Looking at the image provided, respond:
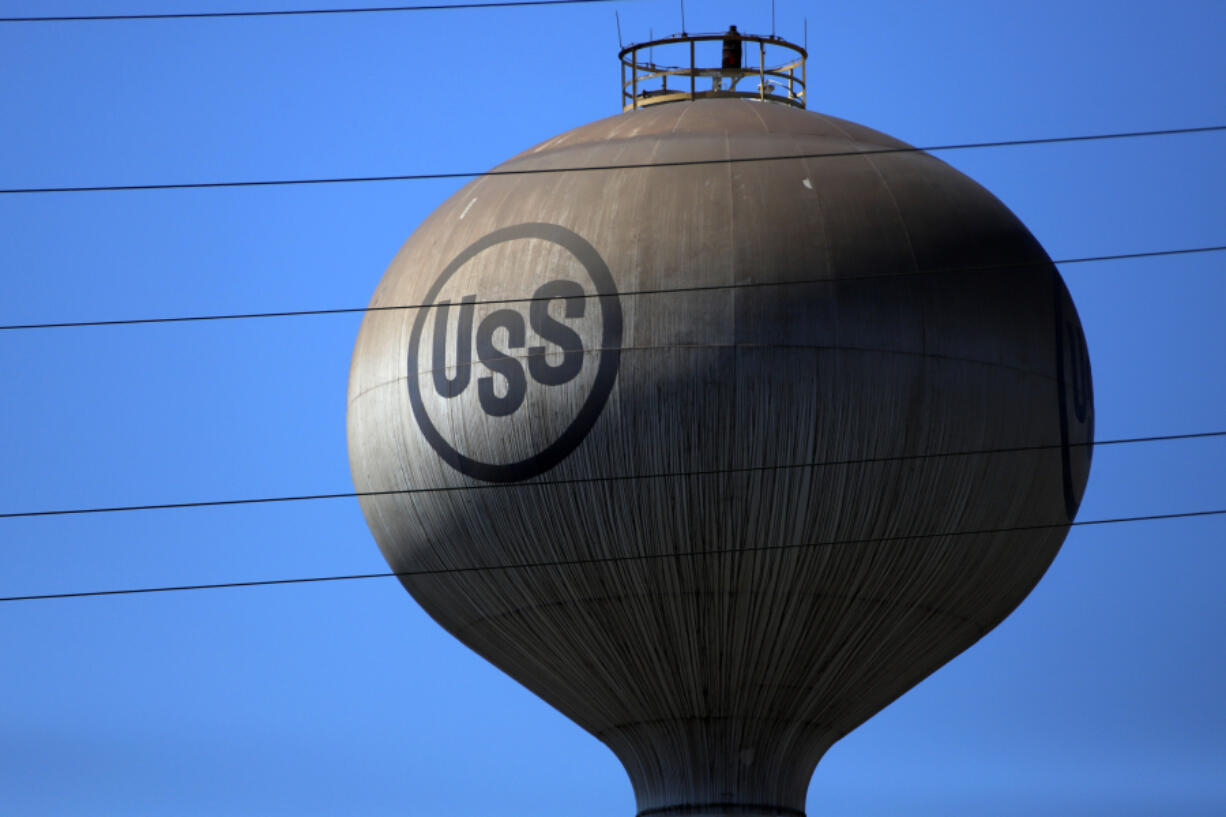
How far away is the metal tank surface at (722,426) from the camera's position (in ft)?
101

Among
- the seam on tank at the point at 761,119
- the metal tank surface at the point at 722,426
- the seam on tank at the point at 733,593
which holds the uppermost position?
the seam on tank at the point at 761,119

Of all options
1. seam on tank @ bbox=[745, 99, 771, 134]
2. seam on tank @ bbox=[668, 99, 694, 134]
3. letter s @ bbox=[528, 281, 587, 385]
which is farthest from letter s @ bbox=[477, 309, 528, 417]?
seam on tank @ bbox=[745, 99, 771, 134]

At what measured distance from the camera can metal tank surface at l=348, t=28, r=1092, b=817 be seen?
3073cm

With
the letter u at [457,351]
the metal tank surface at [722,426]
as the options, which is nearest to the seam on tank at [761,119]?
the metal tank surface at [722,426]

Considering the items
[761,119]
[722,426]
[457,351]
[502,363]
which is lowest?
[722,426]

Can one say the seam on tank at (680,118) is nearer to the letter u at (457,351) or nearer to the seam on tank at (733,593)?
the letter u at (457,351)

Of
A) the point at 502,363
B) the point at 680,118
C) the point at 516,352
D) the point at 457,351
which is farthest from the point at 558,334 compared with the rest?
the point at 680,118

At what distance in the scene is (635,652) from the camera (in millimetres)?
32500

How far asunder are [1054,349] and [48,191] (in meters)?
14.0

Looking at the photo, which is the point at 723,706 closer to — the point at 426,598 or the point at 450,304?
the point at 426,598

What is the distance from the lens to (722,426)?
30.7 metres

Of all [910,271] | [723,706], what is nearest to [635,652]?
[723,706]

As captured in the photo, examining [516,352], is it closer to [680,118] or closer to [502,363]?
[502,363]

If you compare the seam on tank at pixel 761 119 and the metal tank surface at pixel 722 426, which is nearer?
the metal tank surface at pixel 722 426
